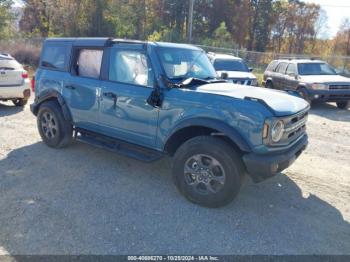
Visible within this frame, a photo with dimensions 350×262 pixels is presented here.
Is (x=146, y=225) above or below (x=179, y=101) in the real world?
below

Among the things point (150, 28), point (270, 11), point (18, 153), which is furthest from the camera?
point (270, 11)

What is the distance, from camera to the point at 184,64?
189 inches

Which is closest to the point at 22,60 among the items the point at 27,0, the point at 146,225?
the point at 146,225

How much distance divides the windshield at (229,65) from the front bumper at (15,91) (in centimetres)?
631

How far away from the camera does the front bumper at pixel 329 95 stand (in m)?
11.0

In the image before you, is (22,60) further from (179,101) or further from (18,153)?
(179,101)

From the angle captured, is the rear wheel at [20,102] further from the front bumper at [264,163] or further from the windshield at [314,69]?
the windshield at [314,69]

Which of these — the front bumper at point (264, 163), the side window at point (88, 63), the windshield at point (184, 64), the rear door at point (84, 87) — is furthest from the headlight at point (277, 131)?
the side window at point (88, 63)

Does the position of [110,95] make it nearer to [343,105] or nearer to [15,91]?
[15,91]

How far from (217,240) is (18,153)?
3958 mm

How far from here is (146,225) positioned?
362 centimetres

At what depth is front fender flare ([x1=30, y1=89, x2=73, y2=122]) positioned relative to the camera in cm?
558

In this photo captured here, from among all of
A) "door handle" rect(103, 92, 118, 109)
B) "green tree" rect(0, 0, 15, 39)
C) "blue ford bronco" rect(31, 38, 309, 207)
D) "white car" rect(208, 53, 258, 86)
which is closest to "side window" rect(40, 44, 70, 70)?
"blue ford bronco" rect(31, 38, 309, 207)

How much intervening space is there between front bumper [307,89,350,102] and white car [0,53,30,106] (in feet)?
29.0
